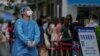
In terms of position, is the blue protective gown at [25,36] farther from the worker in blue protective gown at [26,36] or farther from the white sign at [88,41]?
the white sign at [88,41]

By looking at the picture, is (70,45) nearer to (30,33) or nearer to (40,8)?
(30,33)

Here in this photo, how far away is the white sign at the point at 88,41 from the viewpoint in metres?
14.9

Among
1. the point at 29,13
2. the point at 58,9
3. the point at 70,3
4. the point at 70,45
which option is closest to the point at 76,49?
the point at 70,45

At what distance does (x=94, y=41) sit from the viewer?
49.3 ft

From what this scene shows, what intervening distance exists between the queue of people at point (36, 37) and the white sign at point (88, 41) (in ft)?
1.23

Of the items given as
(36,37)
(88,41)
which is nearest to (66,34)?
(88,41)

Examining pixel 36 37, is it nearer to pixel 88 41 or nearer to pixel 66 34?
pixel 88 41

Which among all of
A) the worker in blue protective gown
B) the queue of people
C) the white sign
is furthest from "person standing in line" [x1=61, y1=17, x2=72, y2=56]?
the worker in blue protective gown

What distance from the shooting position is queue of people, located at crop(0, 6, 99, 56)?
10383mm

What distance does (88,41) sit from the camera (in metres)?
14.9

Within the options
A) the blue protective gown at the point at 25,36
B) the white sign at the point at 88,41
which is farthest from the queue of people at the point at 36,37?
the white sign at the point at 88,41

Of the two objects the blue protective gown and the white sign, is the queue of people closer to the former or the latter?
the blue protective gown

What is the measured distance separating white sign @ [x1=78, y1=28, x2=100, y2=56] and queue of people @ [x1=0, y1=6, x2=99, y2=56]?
0.38m

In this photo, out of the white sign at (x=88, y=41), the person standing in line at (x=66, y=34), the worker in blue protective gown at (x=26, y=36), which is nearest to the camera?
the worker in blue protective gown at (x=26, y=36)
